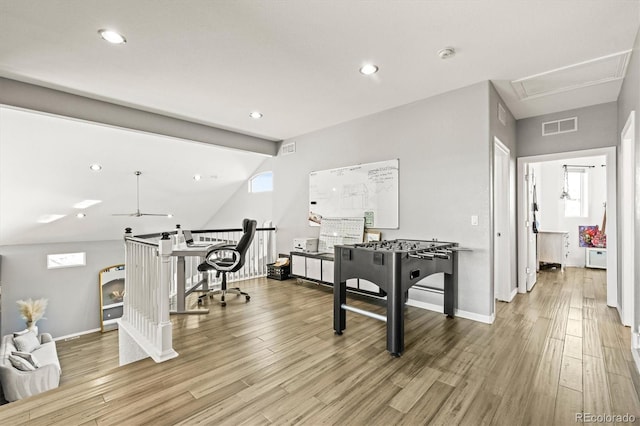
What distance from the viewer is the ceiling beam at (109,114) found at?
3.19 meters

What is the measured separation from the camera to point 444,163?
3.56 m

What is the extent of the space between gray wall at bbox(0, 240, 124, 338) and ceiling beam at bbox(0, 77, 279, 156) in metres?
5.30

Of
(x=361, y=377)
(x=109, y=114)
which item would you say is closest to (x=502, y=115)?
(x=361, y=377)

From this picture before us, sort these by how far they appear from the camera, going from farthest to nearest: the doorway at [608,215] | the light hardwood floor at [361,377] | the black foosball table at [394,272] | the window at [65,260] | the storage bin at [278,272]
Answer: the window at [65,260] → the storage bin at [278,272] → the doorway at [608,215] → the black foosball table at [394,272] → the light hardwood floor at [361,377]

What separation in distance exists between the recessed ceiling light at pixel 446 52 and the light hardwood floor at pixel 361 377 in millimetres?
2662

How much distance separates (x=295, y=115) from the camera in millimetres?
4395

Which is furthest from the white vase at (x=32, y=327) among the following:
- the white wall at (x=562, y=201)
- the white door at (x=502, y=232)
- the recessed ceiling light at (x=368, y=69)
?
the white wall at (x=562, y=201)

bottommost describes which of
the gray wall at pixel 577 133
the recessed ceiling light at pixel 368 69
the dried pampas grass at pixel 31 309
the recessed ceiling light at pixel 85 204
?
the dried pampas grass at pixel 31 309

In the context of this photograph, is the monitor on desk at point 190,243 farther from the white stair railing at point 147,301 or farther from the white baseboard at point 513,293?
the white baseboard at point 513,293

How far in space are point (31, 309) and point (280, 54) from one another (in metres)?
8.14

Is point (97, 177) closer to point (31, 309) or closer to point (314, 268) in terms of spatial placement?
point (31, 309)

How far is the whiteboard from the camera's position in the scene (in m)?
4.08

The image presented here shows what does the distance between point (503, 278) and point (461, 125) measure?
223 centimetres

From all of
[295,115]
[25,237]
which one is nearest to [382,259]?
[295,115]
